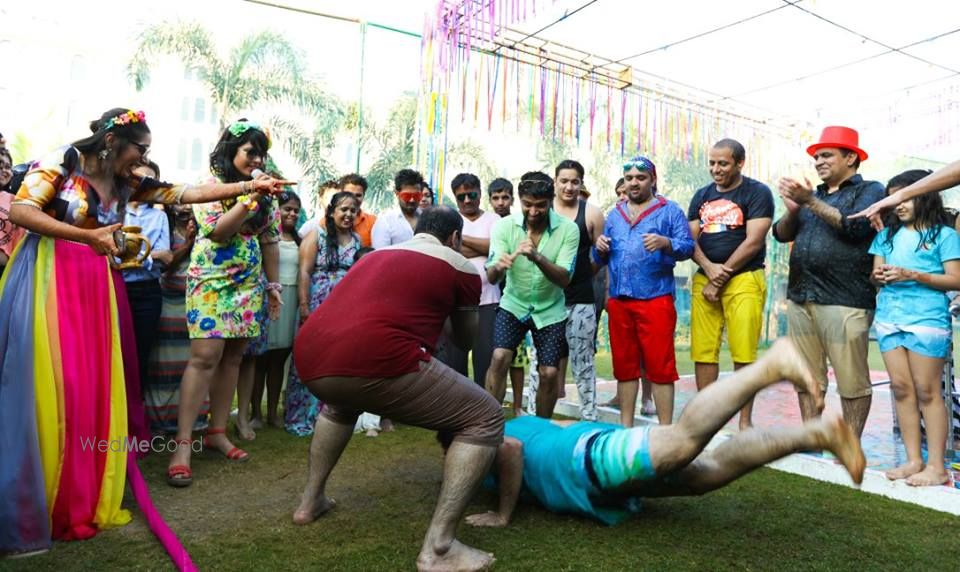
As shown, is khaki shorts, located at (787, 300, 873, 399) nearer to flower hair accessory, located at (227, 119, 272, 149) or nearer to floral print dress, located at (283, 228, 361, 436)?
floral print dress, located at (283, 228, 361, 436)

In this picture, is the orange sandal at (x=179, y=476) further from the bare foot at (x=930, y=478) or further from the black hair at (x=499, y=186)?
the bare foot at (x=930, y=478)

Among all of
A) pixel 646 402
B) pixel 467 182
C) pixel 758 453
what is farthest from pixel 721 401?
pixel 646 402

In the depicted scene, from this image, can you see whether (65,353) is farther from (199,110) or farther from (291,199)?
(199,110)

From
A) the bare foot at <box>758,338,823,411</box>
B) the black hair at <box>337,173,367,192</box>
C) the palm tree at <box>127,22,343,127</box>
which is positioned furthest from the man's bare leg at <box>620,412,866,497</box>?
the palm tree at <box>127,22,343,127</box>

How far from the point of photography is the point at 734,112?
441 inches

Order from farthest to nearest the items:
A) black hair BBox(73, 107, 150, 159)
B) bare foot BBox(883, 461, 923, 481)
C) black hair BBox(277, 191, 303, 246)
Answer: black hair BBox(277, 191, 303, 246)
bare foot BBox(883, 461, 923, 481)
black hair BBox(73, 107, 150, 159)

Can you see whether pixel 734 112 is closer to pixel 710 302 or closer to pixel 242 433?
pixel 710 302

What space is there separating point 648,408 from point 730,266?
5.43ft

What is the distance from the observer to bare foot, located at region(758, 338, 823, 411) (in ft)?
7.26

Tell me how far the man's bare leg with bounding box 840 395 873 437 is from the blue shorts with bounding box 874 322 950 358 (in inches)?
13.3

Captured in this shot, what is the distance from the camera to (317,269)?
4715 millimetres

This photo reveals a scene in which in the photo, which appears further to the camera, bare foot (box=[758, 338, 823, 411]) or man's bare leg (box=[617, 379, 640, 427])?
man's bare leg (box=[617, 379, 640, 427])

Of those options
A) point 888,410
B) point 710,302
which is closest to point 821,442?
point 710,302

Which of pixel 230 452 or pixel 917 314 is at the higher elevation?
pixel 917 314
